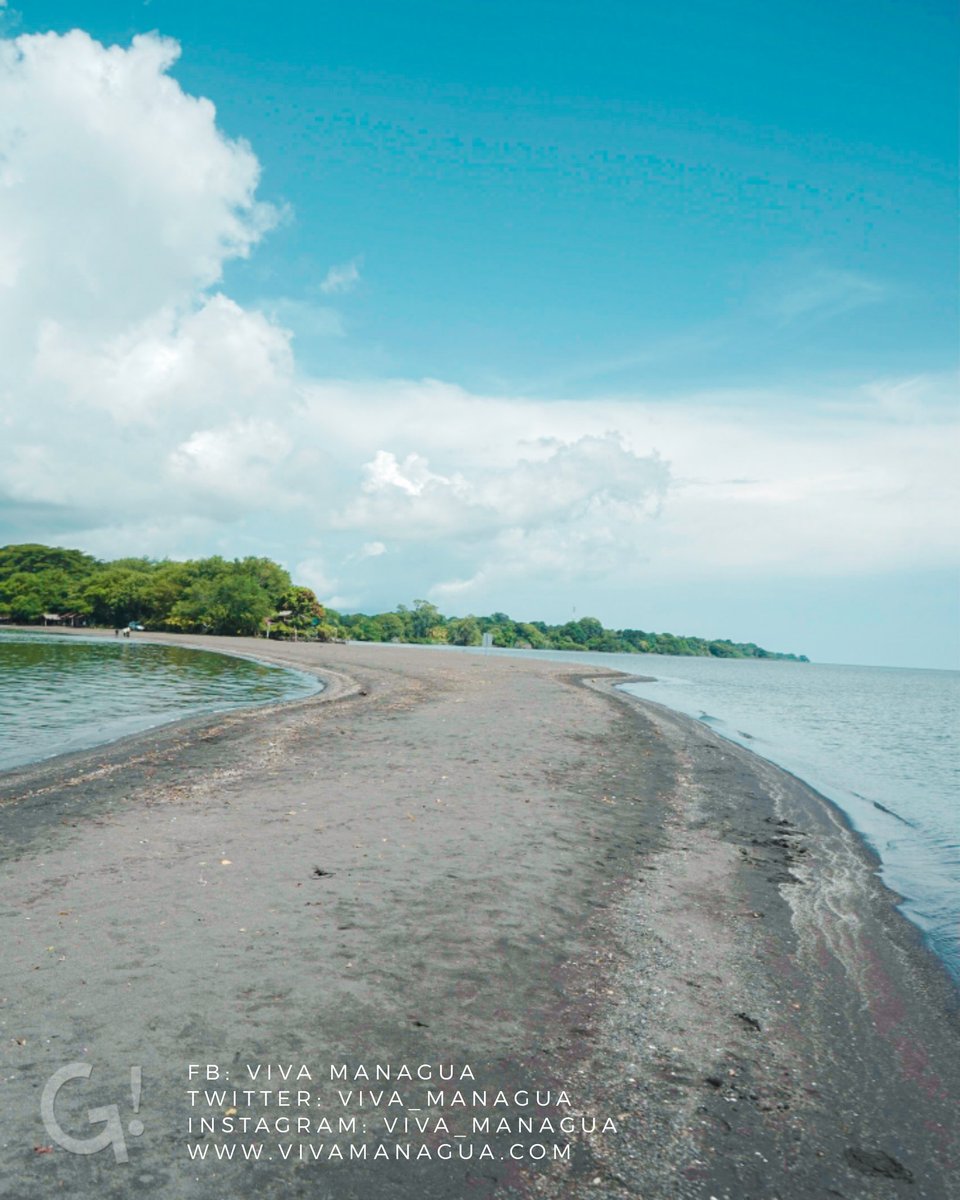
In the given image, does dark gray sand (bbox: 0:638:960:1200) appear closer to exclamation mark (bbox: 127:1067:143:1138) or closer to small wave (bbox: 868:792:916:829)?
exclamation mark (bbox: 127:1067:143:1138)

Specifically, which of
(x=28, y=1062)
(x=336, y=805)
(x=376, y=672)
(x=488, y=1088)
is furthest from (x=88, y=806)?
(x=376, y=672)

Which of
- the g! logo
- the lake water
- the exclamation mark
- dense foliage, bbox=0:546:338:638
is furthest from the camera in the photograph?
dense foliage, bbox=0:546:338:638

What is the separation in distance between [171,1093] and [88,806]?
878 centimetres

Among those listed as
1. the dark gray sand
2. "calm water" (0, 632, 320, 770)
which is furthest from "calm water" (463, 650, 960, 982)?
"calm water" (0, 632, 320, 770)

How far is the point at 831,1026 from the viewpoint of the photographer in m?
6.47

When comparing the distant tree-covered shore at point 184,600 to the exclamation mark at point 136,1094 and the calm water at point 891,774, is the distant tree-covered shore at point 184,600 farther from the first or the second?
the exclamation mark at point 136,1094

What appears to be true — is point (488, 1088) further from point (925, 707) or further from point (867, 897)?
point (925, 707)

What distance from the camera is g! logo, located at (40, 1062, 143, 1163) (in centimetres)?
441

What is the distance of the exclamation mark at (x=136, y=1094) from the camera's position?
4.58 metres

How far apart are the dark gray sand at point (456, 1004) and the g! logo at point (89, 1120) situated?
32mm

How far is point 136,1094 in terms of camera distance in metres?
4.88

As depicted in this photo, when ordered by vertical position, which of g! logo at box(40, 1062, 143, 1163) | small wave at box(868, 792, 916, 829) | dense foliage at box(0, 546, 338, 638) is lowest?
small wave at box(868, 792, 916, 829)

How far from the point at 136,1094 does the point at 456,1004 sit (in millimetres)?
2508

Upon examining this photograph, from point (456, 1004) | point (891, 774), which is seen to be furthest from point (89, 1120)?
point (891, 774)
